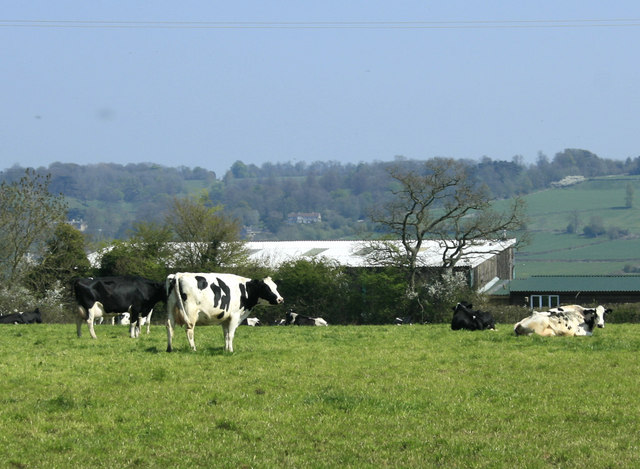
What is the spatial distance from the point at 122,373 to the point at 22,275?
149 ft

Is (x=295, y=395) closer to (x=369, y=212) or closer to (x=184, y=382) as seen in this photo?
(x=184, y=382)

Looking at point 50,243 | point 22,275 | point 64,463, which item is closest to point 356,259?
point 50,243

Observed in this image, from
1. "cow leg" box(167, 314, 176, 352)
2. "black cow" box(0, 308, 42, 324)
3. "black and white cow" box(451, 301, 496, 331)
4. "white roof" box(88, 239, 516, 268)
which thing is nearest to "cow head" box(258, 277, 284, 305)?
"cow leg" box(167, 314, 176, 352)

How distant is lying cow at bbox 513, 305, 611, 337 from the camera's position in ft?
81.8

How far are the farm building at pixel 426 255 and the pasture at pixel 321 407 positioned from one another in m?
57.6

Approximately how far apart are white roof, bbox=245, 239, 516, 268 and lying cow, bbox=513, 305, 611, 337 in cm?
4759

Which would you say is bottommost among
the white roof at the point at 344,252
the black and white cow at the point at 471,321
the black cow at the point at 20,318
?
the black cow at the point at 20,318

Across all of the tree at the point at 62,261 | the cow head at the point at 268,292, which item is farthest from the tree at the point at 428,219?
the cow head at the point at 268,292

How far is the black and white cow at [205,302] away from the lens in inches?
803

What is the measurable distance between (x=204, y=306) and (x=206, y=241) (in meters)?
50.8

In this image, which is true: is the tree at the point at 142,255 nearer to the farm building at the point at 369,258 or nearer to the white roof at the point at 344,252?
the farm building at the point at 369,258

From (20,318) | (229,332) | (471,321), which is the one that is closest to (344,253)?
(20,318)

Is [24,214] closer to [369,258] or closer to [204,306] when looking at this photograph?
[369,258]

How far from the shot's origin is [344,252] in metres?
106
